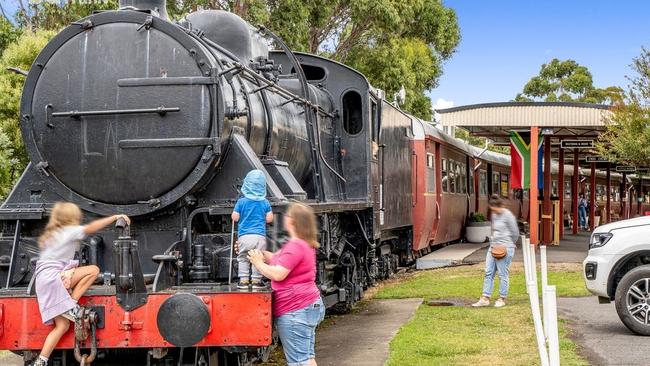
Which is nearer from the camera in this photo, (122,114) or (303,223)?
(303,223)

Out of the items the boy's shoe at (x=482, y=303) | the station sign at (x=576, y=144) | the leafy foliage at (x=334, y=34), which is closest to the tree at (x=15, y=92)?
A: the leafy foliage at (x=334, y=34)

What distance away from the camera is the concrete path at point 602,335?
8523 millimetres

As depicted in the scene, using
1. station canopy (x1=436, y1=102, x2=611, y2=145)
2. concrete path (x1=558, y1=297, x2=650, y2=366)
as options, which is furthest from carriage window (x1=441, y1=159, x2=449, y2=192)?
concrete path (x1=558, y1=297, x2=650, y2=366)

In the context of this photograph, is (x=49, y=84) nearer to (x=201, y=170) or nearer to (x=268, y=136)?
(x=201, y=170)

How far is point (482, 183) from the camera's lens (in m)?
28.4

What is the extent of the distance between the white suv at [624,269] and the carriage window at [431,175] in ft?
29.0

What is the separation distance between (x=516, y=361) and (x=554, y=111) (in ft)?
46.4

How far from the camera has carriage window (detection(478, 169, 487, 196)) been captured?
27.8 m

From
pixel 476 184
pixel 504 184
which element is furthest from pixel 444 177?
pixel 504 184

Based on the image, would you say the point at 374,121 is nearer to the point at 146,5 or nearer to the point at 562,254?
the point at 146,5

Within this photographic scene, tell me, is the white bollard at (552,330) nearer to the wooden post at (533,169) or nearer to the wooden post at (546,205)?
the wooden post at (533,169)

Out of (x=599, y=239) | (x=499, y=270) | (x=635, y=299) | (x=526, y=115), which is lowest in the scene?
(x=635, y=299)

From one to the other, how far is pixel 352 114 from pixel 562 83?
166 feet

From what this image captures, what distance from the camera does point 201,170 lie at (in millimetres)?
6805
